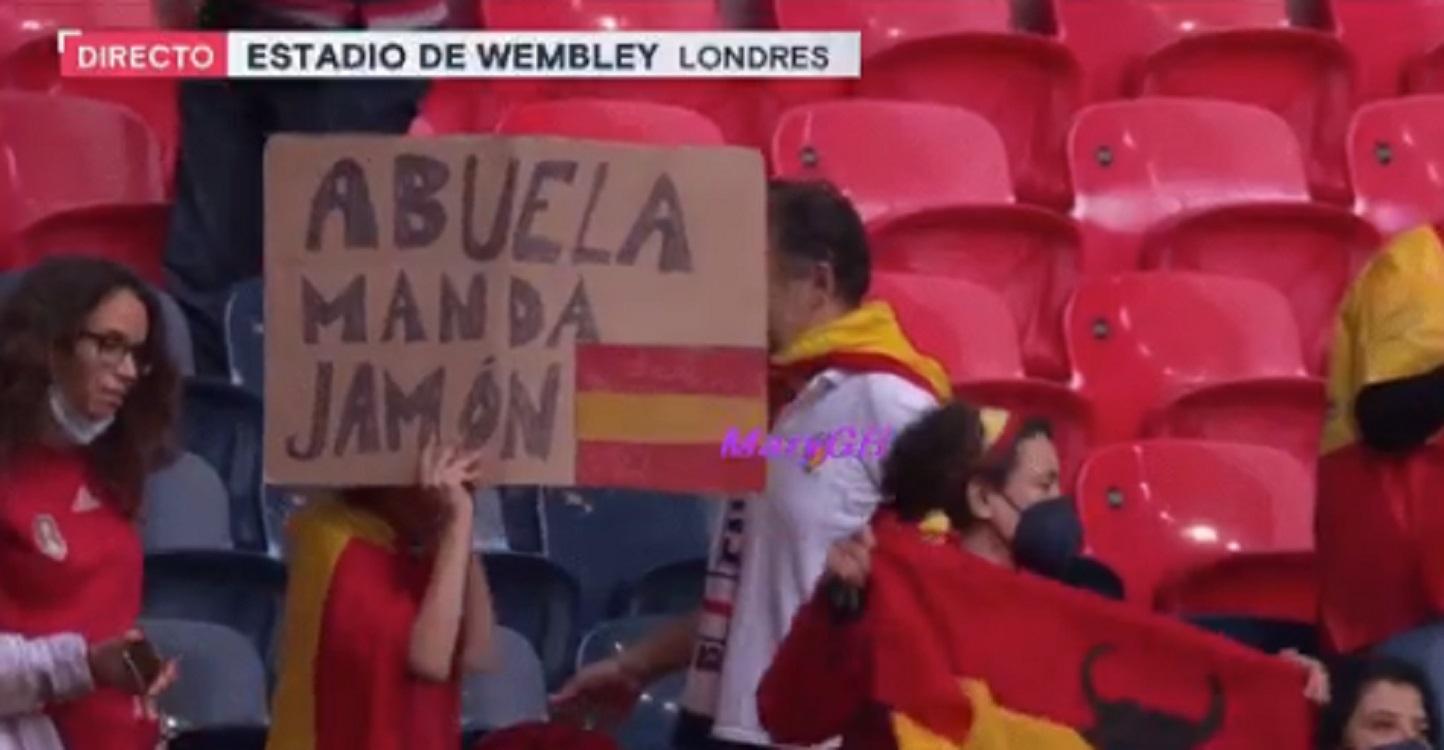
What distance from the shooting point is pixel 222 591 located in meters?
4.31

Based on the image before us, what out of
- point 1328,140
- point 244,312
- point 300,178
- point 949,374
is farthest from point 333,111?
point 1328,140

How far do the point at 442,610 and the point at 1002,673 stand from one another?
22.6 inches

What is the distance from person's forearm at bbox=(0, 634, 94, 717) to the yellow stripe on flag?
600mm

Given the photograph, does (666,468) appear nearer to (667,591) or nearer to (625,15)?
(667,591)

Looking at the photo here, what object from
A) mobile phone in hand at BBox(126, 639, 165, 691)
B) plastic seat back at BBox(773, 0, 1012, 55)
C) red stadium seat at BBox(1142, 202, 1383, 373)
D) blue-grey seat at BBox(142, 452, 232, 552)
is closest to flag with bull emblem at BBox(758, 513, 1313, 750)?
mobile phone in hand at BBox(126, 639, 165, 691)

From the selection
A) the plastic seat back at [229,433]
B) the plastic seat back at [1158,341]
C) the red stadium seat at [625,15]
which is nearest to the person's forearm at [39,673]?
the plastic seat back at [229,433]

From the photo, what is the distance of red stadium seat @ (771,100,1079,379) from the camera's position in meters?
5.39

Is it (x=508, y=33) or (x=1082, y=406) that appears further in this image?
(x=508, y=33)

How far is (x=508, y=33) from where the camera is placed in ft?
18.4

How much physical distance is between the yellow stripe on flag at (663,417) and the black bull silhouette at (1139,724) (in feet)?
1.45

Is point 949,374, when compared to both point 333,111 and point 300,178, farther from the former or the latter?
point 300,178

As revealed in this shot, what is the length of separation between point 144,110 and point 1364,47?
2316 millimetres

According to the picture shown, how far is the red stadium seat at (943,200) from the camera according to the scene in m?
5.39

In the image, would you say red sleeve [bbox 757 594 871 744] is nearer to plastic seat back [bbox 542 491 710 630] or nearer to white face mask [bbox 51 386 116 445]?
white face mask [bbox 51 386 116 445]
